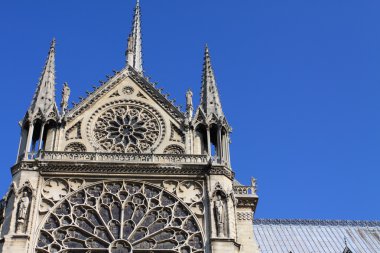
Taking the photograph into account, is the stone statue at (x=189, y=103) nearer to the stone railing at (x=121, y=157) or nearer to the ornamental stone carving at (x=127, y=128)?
the ornamental stone carving at (x=127, y=128)

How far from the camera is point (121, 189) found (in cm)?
2355

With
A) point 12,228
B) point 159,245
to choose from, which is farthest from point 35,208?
point 159,245

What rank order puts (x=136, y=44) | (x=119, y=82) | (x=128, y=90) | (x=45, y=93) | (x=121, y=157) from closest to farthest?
(x=121, y=157), (x=45, y=93), (x=128, y=90), (x=119, y=82), (x=136, y=44)

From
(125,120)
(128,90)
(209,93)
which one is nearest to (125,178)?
(125,120)

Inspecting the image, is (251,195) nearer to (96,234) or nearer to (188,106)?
(188,106)

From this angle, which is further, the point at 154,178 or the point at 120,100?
the point at 120,100

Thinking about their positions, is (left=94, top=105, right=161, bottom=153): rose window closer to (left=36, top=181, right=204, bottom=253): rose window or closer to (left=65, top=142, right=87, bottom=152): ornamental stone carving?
(left=65, top=142, right=87, bottom=152): ornamental stone carving

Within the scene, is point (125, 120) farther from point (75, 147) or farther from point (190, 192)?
point (190, 192)

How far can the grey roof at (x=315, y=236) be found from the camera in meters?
31.5

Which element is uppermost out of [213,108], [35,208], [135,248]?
[213,108]

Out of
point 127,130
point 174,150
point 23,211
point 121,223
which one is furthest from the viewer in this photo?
point 127,130

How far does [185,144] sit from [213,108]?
1.99 meters

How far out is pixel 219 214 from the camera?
22.9 metres

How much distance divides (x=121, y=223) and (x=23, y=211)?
3.36 meters
